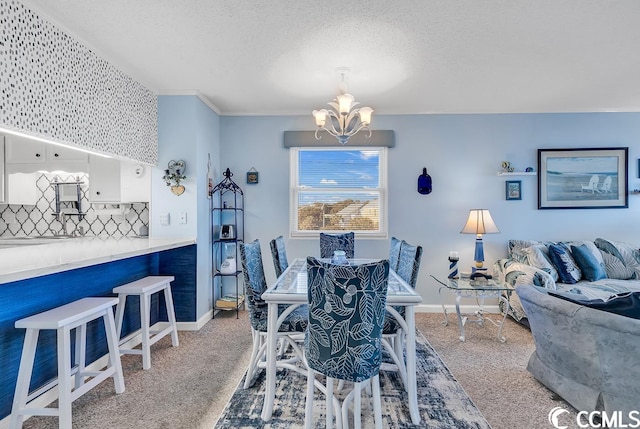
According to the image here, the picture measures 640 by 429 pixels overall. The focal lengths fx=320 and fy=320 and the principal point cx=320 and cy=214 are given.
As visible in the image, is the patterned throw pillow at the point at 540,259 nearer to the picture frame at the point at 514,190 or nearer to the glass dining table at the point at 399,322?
the picture frame at the point at 514,190

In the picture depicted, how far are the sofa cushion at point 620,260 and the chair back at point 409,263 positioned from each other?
267 cm

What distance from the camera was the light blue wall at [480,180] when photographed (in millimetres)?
4020

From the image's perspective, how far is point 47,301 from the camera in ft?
6.93

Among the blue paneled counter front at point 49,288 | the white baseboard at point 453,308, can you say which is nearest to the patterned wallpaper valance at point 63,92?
the blue paneled counter front at point 49,288

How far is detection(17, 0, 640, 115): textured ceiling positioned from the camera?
79.4 inches

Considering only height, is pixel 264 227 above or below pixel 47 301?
above

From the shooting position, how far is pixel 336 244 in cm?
356

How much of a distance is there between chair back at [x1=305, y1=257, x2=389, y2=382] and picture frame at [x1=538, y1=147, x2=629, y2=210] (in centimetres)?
351

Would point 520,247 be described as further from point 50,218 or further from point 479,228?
point 50,218

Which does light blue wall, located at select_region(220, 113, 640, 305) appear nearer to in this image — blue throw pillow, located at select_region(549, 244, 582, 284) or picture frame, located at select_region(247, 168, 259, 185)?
blue throw pillow, located at select_region(549, 244, 582, 284)

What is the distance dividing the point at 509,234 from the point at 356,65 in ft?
9.46

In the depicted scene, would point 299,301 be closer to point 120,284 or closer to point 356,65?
point 120,284

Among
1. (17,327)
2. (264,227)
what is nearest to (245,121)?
(264,227)

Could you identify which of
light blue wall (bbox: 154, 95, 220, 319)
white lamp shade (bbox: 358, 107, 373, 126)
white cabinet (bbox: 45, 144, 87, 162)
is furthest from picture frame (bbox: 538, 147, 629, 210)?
white cabinet (bbox: 45, 144, 87, 162)
